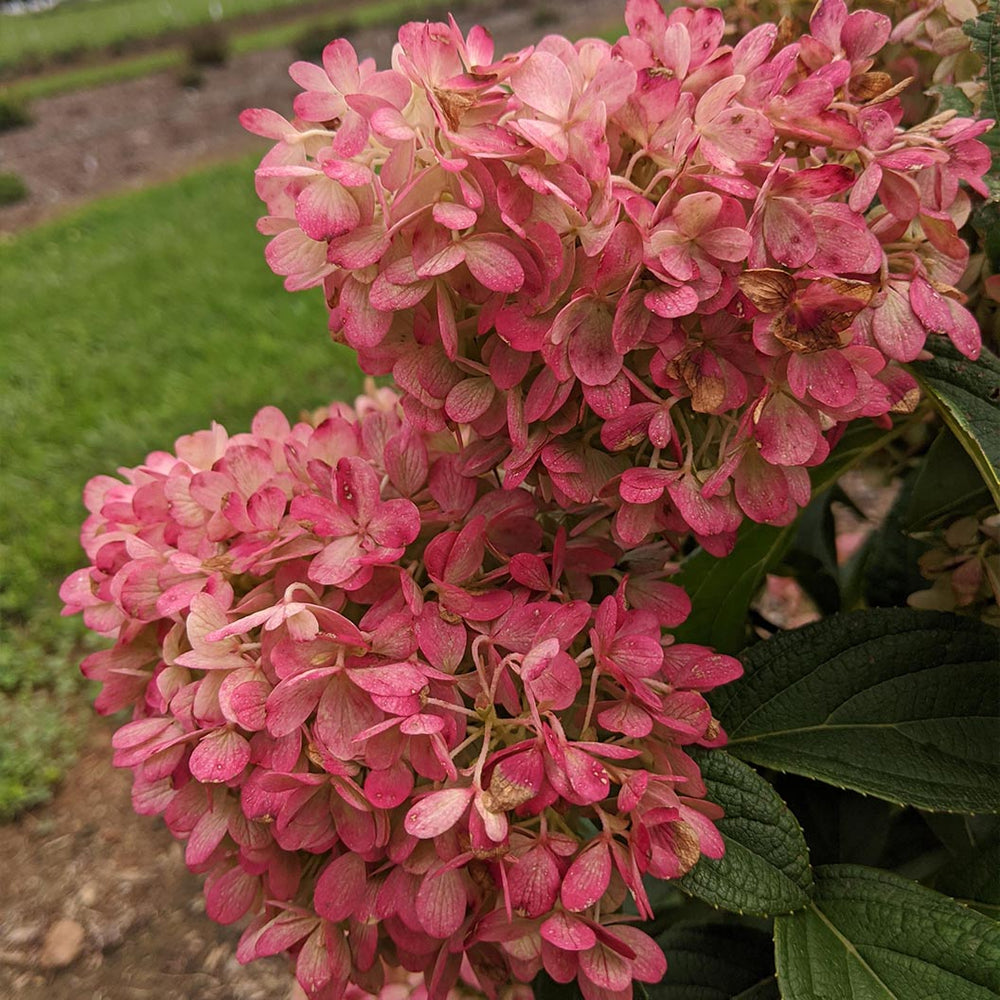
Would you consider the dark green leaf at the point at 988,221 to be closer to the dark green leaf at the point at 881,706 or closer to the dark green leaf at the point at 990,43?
the dark green leaf at the point at 990,43

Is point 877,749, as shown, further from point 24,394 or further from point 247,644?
point 24,394

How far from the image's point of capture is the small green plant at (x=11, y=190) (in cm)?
566

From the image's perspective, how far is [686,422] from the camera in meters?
0.46

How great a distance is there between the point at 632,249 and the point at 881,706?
0.32 metres

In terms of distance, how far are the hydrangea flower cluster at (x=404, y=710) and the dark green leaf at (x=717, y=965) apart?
0.22 metres

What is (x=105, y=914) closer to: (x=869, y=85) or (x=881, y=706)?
(x=881, y=706)

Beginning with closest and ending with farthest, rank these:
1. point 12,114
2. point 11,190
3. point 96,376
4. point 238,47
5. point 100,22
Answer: point 96,376 → point 11,190 → point 12,114 → point 238,47 → point 100,22

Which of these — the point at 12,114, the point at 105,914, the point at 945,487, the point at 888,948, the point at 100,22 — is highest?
the point at 945,487

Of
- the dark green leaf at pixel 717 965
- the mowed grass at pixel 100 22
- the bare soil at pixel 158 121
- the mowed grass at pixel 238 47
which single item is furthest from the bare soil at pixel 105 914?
the mowed grass at pixel 100 22

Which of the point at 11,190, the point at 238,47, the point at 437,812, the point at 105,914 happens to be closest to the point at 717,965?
the point at 437,812

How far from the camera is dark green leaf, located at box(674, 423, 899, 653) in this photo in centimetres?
65

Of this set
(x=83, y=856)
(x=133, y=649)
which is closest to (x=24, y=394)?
(x=83, y=856)

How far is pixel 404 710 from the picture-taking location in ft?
1.35

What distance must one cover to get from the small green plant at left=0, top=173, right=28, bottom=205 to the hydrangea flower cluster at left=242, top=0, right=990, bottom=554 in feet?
19.7
